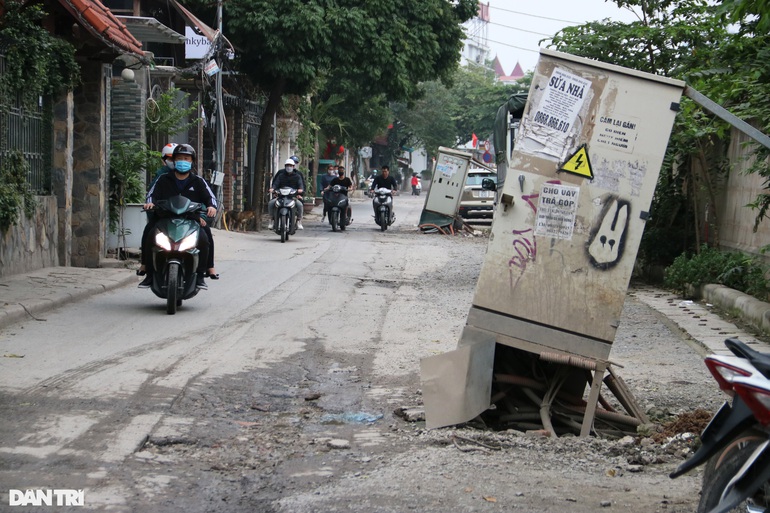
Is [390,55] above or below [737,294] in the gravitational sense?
above

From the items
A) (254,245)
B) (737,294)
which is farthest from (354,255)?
(737,294)

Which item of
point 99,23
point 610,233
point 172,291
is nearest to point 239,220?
point 99,23

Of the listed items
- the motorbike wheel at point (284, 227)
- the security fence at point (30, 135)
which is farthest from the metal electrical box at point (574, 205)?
the motorbike wheel at point (284, 227)

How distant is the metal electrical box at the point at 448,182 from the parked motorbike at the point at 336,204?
2434 mm

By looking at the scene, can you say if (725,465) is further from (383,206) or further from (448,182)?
(383,206)

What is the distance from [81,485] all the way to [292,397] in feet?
8.29

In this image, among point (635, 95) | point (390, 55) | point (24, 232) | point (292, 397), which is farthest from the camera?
point (390, 55)

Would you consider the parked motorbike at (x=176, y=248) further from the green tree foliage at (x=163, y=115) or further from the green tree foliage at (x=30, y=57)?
the green tree foliage at (x=163, y=115)

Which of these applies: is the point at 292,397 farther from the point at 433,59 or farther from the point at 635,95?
the point at 433,59

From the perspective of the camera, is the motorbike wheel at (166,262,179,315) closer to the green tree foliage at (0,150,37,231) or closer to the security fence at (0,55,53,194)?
the green tree foliage at (0,150,37,231)

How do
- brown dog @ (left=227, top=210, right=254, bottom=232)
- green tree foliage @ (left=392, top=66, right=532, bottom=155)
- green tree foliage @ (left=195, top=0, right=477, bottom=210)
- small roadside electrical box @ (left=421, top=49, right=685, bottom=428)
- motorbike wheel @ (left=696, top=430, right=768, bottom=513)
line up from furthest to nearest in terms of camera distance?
green tree foliage @ (left=392, top=66, right=532, bottom=155), brown dog @ (left=227, top=210, right=254, bottom=232), green tree foliage @ (left=195, top=0, right=477, bottom=210), small roadside electrical box @ (left=421, top=49, right=685, bottom=428), motorbike wheel @ (left=696, top=430, right=768, bottom=513)

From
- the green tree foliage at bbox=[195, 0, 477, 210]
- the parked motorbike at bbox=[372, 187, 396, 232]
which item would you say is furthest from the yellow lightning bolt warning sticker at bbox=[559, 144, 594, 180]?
the parked motorbike at bbox=[372, 187, 396, 232]

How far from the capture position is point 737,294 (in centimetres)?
1201

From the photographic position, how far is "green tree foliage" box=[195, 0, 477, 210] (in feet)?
81.0
